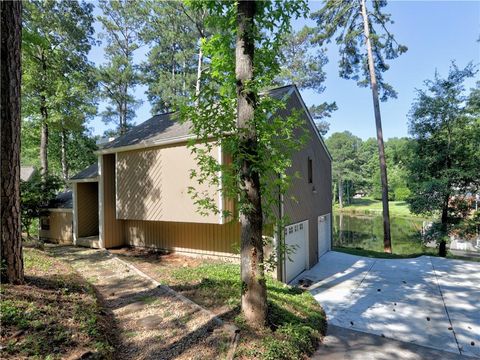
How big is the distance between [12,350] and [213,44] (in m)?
4.83

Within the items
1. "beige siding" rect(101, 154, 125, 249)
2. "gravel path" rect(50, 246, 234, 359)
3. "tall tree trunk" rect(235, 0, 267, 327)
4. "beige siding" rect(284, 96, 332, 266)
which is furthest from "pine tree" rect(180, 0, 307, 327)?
"beige siding" rect(101, 154, 125, 249)

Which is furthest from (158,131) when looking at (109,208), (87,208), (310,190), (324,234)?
(324,234)

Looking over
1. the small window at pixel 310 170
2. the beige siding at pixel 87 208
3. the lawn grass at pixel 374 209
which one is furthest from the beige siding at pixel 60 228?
the lawn grass at pixel 374 209

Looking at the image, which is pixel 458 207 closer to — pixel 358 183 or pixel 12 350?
pixel 12 350

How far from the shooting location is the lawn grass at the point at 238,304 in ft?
12.8

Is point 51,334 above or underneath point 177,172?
underneath

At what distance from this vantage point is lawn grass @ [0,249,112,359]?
9.70 feet

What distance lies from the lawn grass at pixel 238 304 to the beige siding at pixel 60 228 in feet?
16.1

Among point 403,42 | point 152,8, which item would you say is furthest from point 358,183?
point 152,8

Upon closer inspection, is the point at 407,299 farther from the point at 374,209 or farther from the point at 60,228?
the point at 374,209

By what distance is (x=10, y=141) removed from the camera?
4316mm

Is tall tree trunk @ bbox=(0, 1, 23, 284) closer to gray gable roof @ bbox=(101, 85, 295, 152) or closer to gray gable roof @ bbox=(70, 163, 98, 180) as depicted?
gray gable roof @ bbox=(101, 85, 295, 152)

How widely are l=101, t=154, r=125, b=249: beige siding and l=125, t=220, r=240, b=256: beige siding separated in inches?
16.6

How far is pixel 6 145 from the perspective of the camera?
427cm
